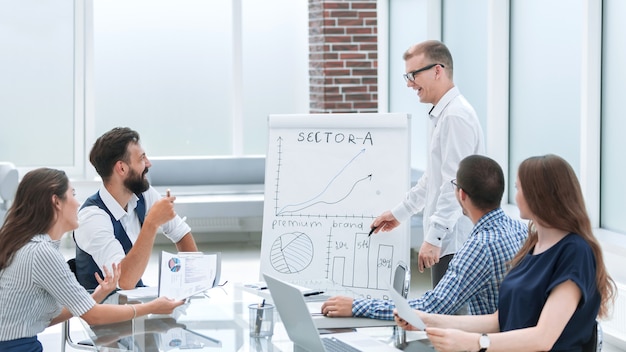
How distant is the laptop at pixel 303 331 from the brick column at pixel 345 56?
6136 mm

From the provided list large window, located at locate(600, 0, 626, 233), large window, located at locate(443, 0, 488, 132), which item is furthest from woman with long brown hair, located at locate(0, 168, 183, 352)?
large window, located at locate(443, 0, 488, 132)

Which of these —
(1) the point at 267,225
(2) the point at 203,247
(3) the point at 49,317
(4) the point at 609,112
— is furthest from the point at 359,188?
(2) the point at 203,247

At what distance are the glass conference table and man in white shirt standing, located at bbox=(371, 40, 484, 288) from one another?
0.92m

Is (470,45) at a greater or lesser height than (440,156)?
greater

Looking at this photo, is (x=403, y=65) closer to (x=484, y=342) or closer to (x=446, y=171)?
(x=446, y=171)

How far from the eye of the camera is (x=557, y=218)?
8.11ft

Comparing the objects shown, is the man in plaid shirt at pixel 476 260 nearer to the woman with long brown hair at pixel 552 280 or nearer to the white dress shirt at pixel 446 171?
the woman with long brown hair at pixel 552 280

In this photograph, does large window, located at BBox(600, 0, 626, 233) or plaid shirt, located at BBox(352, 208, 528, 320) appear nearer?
plaid shirt, located at BBox(352, 208, 528, 320)

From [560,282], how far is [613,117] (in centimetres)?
325

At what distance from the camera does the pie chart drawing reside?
13.5ft

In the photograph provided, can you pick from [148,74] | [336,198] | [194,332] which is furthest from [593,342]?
[148,74]

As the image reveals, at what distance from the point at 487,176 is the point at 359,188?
51.3 inches

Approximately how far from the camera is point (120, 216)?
3.74m

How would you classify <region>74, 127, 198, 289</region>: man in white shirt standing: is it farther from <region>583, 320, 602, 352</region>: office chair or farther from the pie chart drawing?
<region>583, 320, 602, 352</region>: office chair
